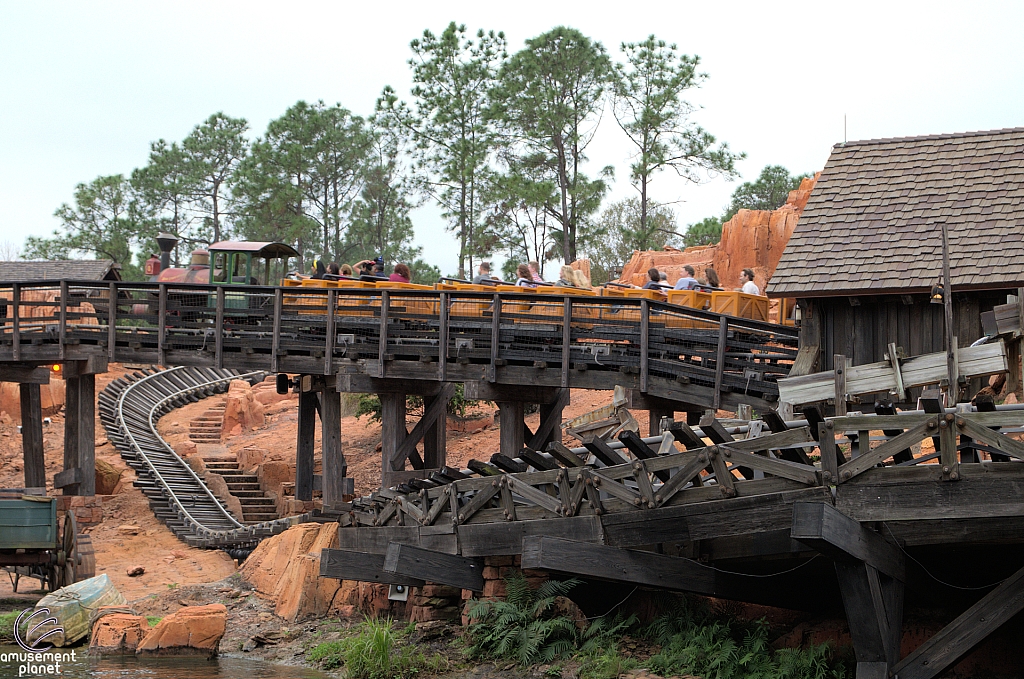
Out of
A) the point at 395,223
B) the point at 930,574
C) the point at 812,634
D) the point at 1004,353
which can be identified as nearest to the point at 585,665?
the point at 812,634

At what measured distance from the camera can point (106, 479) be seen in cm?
2547

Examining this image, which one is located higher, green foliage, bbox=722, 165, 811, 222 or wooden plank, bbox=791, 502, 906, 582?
green foliage, bbox=722, 165, 811, 222

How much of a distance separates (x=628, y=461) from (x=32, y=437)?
16090mm

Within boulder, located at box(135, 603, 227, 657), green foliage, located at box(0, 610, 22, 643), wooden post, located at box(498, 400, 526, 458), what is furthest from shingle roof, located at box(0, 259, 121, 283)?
boulder, located at box(135, 603, 227, 657)

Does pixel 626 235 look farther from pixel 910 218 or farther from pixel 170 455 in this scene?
pixel 910 218

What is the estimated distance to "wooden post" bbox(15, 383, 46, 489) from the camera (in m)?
23.1

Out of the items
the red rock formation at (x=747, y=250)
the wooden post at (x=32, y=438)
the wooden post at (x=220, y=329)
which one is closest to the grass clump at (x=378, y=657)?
the wooden post at (x=220, y=329)

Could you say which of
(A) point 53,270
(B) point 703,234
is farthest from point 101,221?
(B) point 703,234

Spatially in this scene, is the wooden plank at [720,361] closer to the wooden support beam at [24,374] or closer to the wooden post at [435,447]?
the wooden post at [435,447]

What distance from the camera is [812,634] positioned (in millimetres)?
11531

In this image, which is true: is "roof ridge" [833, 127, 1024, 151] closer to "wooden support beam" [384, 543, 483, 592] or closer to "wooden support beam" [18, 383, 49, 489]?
"wooden support beam" [384, 543, 483, 592]

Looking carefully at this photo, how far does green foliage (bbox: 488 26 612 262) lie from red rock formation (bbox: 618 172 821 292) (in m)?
3.63

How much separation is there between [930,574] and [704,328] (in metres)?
6.36

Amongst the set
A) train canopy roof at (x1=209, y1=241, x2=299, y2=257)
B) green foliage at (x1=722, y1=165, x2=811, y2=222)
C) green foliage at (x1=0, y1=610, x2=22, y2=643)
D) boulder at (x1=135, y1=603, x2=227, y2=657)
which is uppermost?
green foliage at (x1=722, y1=165, x2=811, y2=222)
